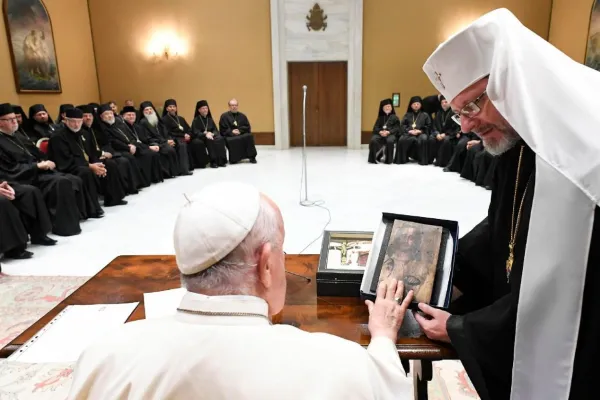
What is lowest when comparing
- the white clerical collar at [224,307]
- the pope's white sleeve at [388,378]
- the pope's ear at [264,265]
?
the pope's white sleeve at [388,378]

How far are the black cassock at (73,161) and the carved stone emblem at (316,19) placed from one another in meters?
8.17

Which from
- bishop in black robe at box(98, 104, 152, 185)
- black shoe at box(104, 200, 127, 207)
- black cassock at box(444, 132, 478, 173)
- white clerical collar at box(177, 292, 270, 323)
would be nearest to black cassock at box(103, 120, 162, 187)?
bishop in black robe at box(98, 104, 152, 185)

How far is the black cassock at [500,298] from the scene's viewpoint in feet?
4.00

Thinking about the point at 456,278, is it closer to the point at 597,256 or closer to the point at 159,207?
the point at 597,256

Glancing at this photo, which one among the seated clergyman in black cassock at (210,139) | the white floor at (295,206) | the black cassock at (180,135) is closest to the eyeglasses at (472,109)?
the white floor at (295,206)

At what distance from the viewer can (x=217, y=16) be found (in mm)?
12992

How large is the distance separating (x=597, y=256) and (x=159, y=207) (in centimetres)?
671

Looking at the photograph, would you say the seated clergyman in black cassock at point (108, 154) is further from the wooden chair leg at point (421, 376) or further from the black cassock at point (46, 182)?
the wooden chair leg at point (421, 376)

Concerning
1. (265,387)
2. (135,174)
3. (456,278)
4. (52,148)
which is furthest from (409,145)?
(265,387)

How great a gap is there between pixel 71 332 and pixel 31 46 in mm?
11204

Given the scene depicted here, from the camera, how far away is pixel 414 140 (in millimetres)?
11055

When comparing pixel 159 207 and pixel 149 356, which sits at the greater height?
pixel 149 356

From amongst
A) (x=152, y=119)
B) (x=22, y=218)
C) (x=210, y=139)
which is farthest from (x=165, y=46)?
(x=22, y=218)

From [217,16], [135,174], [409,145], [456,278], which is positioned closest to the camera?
[456,278]
